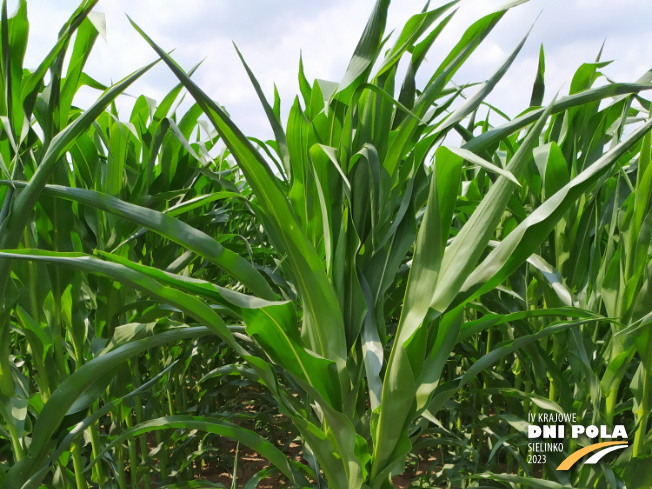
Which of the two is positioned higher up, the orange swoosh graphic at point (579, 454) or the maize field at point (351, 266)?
the maize field at point (351, 266)

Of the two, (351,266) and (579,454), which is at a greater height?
(351,266)

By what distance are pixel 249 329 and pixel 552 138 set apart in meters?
0.85

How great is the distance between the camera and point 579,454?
0.90 metres

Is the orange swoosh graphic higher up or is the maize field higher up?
the maize field

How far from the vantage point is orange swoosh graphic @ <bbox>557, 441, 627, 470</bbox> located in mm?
875

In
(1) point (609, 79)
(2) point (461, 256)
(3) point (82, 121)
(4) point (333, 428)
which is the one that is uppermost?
(1) point (609, 79)

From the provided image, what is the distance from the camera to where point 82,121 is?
2.06 ft

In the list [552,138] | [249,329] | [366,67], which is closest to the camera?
[249,329]

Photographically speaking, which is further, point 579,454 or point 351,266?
point 579,454

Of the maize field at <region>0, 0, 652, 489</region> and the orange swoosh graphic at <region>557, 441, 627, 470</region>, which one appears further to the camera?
the orange swoosh graphic at <region>557, 441, 627, 470</region>

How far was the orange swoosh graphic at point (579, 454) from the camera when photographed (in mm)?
875

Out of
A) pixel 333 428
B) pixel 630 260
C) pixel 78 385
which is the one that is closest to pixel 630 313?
pixel 630 260

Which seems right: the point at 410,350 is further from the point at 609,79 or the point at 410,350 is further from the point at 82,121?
the point at 609,79

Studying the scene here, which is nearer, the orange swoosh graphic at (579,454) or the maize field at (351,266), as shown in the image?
the maize field at (351,266)
